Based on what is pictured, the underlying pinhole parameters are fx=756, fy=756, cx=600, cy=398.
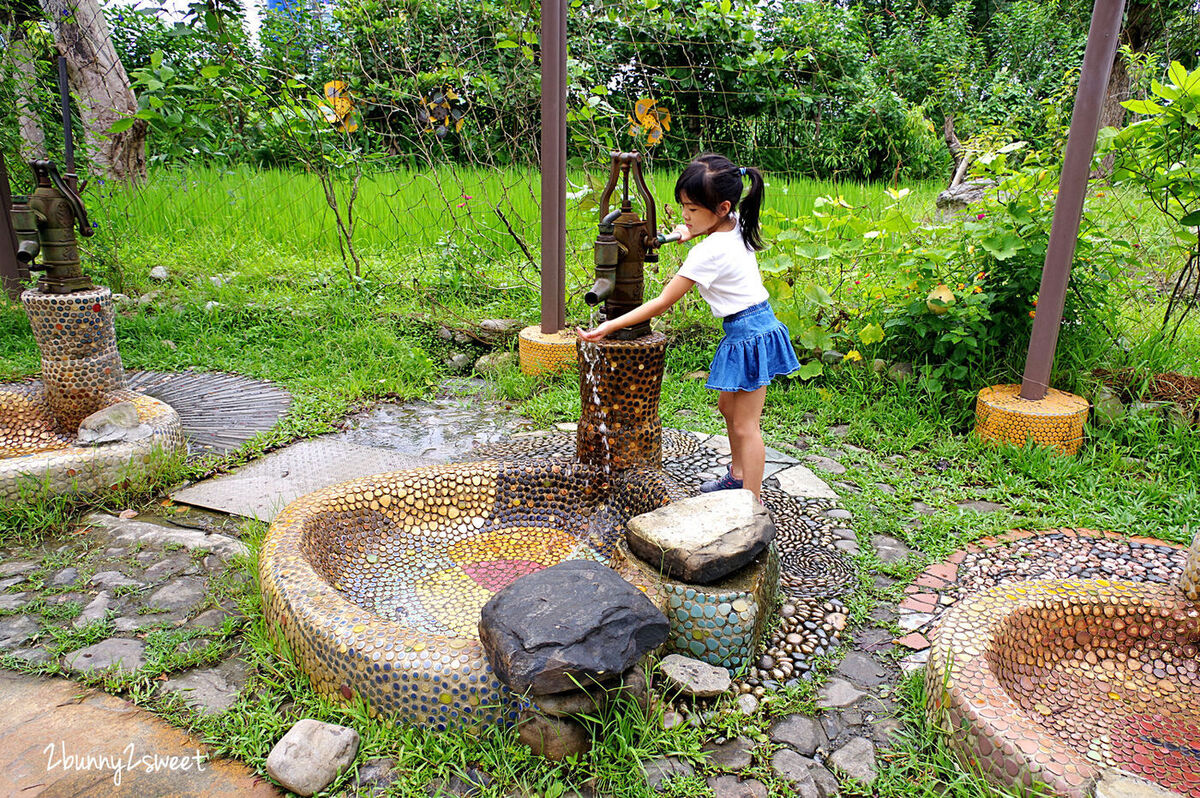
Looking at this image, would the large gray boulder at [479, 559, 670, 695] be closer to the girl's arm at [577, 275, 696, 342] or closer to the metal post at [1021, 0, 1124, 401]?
the girl's arm at [577, 275, 696, 342]

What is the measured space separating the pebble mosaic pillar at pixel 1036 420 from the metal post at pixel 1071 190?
0.08 meters

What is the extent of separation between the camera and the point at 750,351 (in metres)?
2.51

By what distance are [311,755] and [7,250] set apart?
162 inches

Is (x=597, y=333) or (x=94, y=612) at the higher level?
(x=597, y=333)

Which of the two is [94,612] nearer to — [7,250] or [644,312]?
[644,312]

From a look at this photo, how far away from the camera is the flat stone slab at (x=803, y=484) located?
2936 mm

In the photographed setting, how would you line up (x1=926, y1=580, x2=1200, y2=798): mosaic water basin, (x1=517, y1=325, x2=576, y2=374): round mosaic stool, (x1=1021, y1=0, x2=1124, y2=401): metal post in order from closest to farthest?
(x1=926, y1=580, x2=1200, y2=798): mosaic water basin, (x1=1021, y1=0, x2=1124, y2=401): metal post, (x1=517, y1=325, x2=576, y2=374): round mosaic stool

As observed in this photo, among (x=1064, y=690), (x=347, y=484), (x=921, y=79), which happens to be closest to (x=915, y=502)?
(x=1064, y=690)

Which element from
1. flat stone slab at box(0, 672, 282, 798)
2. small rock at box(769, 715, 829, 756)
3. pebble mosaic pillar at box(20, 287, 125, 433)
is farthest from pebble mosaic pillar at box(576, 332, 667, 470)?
pebble mosaic pillar at box(20, 287, 125, 433)

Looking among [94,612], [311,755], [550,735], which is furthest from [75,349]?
[550,735]

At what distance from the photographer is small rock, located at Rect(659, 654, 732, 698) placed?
1837mm

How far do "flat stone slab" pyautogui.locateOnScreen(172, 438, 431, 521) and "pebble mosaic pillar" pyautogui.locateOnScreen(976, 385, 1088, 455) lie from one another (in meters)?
2.41

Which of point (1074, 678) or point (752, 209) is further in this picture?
point (752, 209)

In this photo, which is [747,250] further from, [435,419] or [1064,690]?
[435,419]
